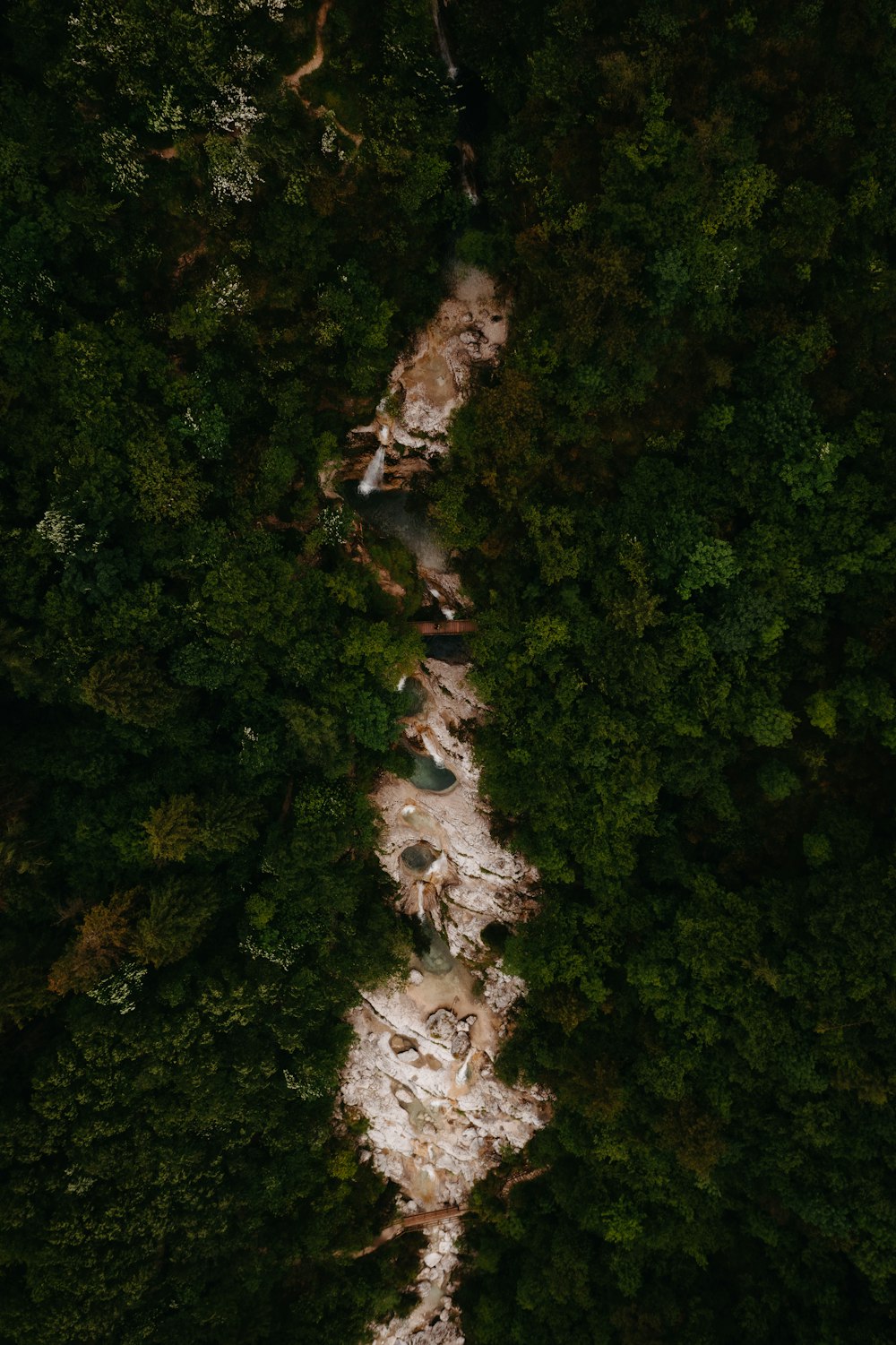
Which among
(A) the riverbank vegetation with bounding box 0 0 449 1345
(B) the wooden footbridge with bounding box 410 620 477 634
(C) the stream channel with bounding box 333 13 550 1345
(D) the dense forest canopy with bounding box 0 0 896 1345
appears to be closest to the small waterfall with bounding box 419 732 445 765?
(C) the stream channel with bounding box 333 13 550 1345

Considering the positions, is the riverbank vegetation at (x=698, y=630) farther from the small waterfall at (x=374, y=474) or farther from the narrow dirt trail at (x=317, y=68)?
the narrow dirt trail at (x=317, y=68)

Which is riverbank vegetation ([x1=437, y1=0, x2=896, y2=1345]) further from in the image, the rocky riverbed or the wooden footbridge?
the rocky riverbed

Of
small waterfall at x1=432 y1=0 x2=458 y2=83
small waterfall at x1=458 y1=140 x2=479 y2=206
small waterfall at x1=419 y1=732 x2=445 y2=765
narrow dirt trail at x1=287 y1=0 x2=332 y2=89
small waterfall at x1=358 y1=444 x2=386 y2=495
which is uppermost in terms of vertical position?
small waterfall at x1=432 y1=0 x2=458 y2=83

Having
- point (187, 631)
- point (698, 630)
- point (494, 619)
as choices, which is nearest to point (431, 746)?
point (494, 619)

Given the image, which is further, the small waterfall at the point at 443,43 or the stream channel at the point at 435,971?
the stream channel at the point at 435,971

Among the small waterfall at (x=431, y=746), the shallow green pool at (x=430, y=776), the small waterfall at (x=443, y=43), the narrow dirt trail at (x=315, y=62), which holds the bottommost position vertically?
the shallow green pool at (x=430, y=776)

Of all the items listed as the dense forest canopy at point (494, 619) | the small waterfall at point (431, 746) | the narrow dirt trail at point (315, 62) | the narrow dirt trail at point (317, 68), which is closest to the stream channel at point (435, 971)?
the small waterfall at point (431, 746)

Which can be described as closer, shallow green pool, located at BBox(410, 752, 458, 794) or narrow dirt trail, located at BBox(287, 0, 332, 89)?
narrow dirt trail, located at BBox(287, 0, 332, 89)

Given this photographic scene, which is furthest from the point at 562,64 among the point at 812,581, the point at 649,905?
the point at 649,905
